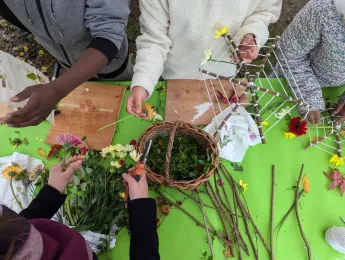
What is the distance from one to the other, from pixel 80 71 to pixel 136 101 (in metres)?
0.25

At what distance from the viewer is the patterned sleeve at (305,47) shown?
1.03m

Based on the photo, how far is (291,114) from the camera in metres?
1.16

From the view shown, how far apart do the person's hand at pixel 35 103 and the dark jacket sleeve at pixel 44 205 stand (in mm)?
204

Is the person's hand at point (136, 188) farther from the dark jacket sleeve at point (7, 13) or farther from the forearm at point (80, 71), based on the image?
the dark jacket sleeve at point (7, 13)

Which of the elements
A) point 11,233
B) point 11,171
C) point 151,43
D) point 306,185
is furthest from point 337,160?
point 11,171

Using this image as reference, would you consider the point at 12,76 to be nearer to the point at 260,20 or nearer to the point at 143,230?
the point at 143,230

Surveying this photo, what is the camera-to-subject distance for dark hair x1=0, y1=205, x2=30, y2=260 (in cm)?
43

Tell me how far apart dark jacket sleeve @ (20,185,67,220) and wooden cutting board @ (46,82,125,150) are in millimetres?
280

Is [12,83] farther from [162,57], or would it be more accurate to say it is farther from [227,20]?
[227,20]

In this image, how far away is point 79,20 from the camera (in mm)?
931

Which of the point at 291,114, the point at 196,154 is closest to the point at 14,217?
the point at 196,154

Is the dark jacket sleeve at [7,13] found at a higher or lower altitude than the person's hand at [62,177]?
higher

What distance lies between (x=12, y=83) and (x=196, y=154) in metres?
0.63

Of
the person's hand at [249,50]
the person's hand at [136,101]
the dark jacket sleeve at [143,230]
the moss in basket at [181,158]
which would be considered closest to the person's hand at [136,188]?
the dark jacket sleeve at [143,230]
